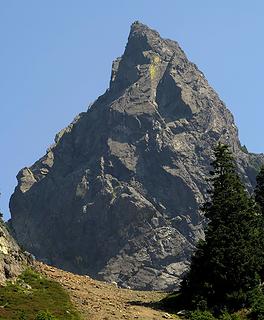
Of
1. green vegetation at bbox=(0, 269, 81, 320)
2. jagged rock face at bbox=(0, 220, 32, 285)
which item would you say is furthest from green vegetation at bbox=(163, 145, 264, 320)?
jagged rock face at bbox=(0, 220, 32, 285)

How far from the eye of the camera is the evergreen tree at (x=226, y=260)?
61.7 meters

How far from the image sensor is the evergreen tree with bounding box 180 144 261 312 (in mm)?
61656

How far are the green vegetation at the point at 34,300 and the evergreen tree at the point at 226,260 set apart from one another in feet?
44.0

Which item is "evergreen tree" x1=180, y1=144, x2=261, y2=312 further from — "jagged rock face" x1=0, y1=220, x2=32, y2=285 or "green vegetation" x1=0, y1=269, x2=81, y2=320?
"jagged rock face" x1=0, y1=220, x2=32, y2=285

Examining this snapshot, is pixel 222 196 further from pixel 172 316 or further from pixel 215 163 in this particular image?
pixel 172 316

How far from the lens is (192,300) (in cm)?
6203

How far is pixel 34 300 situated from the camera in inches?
2197

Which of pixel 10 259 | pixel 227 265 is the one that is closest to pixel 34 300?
pixel 10 259

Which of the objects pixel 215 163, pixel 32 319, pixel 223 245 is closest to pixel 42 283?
pixel 32 319

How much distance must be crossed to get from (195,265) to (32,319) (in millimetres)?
22665

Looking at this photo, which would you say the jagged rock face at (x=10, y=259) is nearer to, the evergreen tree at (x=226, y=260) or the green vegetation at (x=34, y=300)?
the green vegetation at (x=34, y=300)

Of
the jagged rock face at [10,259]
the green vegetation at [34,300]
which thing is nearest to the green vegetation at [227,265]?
the green vegetation at [34,300]

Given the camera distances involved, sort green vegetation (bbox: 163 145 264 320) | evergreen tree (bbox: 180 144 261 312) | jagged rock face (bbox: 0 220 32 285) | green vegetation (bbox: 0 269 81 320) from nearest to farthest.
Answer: green vegetation (bbox: 0 269 81 320) < green vegetation (bbox: 163 145 264 320) < evergreen tree (bbox: 180 144 261 312) < jagged rock face (bbox: 0 220 32 285)

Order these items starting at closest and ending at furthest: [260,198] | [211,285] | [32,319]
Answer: [32,319] < [211,285] < [260,198]
